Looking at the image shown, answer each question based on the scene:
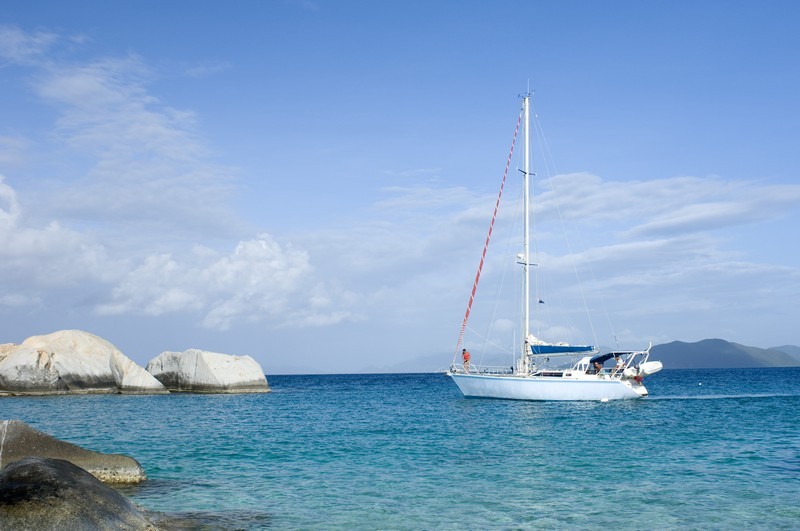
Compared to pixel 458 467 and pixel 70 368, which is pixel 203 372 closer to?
pixel 70 368

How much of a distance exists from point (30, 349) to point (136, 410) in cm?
1658

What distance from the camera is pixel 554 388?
1657 inches

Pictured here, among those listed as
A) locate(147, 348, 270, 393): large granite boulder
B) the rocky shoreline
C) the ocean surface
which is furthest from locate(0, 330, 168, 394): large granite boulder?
the ocean surface

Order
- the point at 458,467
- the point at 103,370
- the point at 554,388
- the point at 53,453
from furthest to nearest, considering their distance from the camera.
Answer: the point at 103,370
the point at 554,388
the point at 458,467
the point at 53,453

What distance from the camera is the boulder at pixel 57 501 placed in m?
8.88

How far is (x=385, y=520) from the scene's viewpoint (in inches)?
529

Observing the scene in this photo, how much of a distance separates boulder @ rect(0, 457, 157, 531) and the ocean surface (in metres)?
2.23

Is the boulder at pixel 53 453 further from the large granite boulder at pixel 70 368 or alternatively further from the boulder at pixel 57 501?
the large granite boulder at pixel 70 368

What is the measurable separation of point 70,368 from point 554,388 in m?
35.8

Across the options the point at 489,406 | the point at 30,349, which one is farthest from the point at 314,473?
the point at 30,349

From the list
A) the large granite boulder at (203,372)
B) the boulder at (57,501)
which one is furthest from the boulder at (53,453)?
the large granite boulder at (203,372)

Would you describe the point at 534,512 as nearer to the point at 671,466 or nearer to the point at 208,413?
the point at 671,466

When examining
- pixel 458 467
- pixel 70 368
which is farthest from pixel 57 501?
pixel 70 368

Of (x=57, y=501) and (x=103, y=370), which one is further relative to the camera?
(x=103, y=370)
